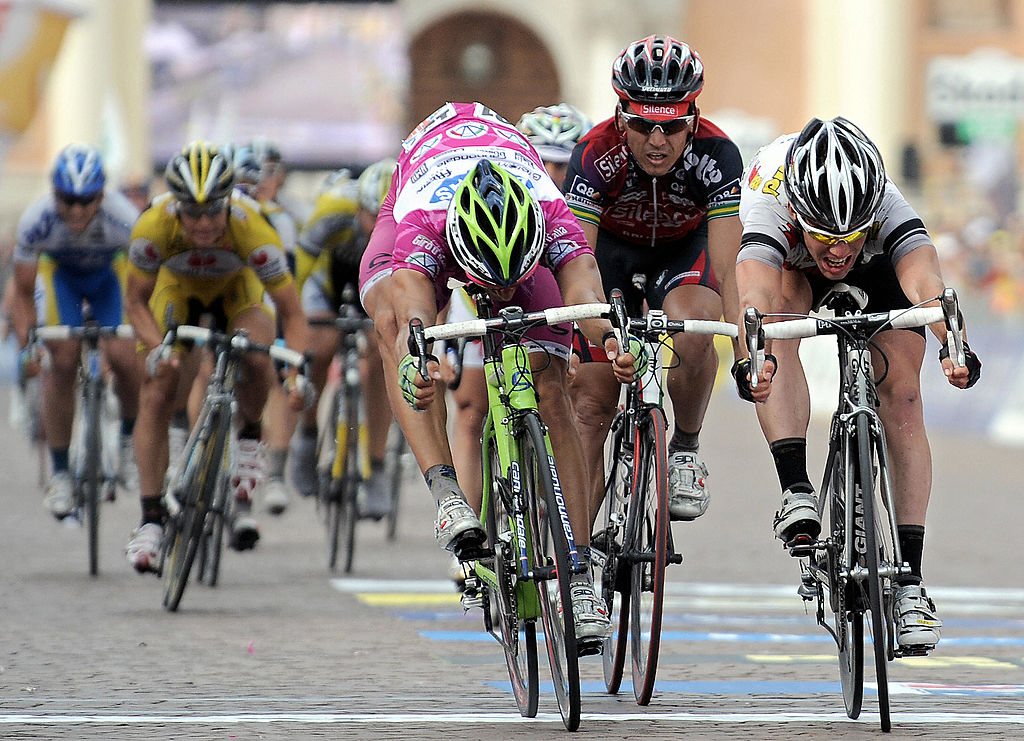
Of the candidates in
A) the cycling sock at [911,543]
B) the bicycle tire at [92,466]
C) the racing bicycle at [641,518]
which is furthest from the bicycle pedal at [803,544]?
the bicycle tire at [92,466]

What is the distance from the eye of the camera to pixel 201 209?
989cm

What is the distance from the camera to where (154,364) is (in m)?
9.70

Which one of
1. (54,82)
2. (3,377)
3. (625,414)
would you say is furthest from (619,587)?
(54,82)

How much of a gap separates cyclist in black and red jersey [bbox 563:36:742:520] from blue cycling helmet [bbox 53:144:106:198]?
4027 millimetres

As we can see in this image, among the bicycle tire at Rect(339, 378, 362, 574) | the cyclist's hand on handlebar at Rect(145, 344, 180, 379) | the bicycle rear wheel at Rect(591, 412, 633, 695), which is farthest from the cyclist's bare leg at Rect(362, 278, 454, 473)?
the bicycle tire at Rect(339, 378, 362, 574)

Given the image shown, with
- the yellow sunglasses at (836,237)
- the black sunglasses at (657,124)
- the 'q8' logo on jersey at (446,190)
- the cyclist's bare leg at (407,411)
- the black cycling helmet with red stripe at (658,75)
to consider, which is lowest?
the cyclist's bare leg at (407,411)

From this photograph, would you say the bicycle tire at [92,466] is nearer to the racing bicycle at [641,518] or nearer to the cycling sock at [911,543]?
the racing bicycle at [641,518]

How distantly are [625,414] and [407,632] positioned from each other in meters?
1.88

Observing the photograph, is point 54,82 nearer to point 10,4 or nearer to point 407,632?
point 10,4

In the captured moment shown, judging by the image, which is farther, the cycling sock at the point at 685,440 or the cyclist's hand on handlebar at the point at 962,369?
the cycling sock at the point at 685,440

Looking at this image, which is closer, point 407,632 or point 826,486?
point 826,486

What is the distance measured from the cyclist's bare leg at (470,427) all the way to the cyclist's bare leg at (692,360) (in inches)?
31.2

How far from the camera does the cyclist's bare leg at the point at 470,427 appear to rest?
8.55 meters

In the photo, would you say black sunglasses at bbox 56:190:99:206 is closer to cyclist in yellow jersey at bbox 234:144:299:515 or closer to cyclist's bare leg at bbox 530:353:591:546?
cyclist in yellow jersey at bbox 234:144:299:515
